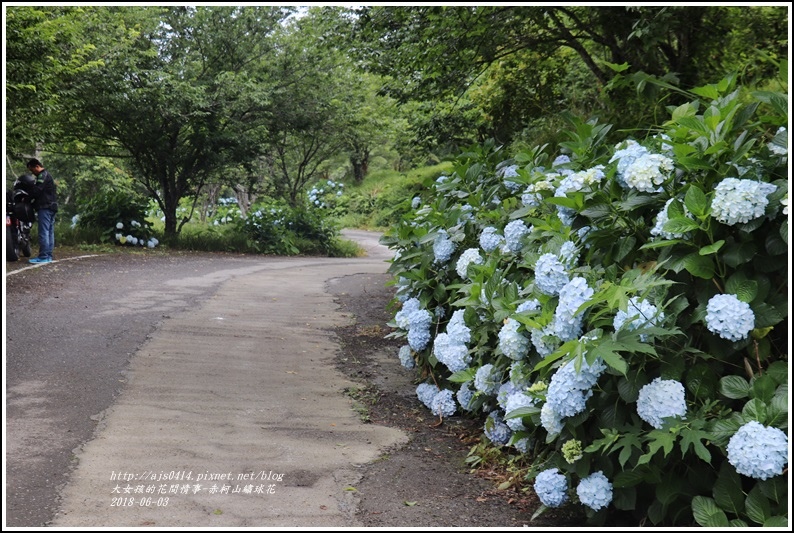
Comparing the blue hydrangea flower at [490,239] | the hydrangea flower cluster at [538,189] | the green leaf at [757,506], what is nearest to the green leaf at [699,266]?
the green leaf at [757,506]

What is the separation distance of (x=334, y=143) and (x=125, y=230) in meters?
9.61

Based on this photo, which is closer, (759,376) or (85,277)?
(759,376)

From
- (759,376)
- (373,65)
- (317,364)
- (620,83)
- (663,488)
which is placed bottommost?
(317,364)

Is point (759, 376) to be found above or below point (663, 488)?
above

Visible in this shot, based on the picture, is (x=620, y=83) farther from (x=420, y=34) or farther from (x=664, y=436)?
(x=420, y=34)

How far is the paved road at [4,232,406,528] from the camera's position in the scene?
3.40 metres

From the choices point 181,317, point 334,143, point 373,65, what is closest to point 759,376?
point 181,317

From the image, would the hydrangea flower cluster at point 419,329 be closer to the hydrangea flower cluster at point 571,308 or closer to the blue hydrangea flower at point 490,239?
the blue hydrangea flower at point 490,239

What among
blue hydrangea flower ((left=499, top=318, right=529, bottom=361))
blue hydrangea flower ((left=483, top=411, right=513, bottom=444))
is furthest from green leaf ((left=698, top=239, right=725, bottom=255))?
blue hydrangea flower ((left=483, top=411, right=513, bottom=444))

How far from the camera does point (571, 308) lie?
302cm

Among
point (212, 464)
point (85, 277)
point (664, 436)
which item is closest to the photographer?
point (664, 436)

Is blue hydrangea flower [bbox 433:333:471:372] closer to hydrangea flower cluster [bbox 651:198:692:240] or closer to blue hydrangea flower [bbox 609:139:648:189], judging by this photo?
blue hydrangea flower [bbox 609:139:648:189]

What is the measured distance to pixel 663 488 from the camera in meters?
2.81

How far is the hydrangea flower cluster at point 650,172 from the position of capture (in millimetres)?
3070
